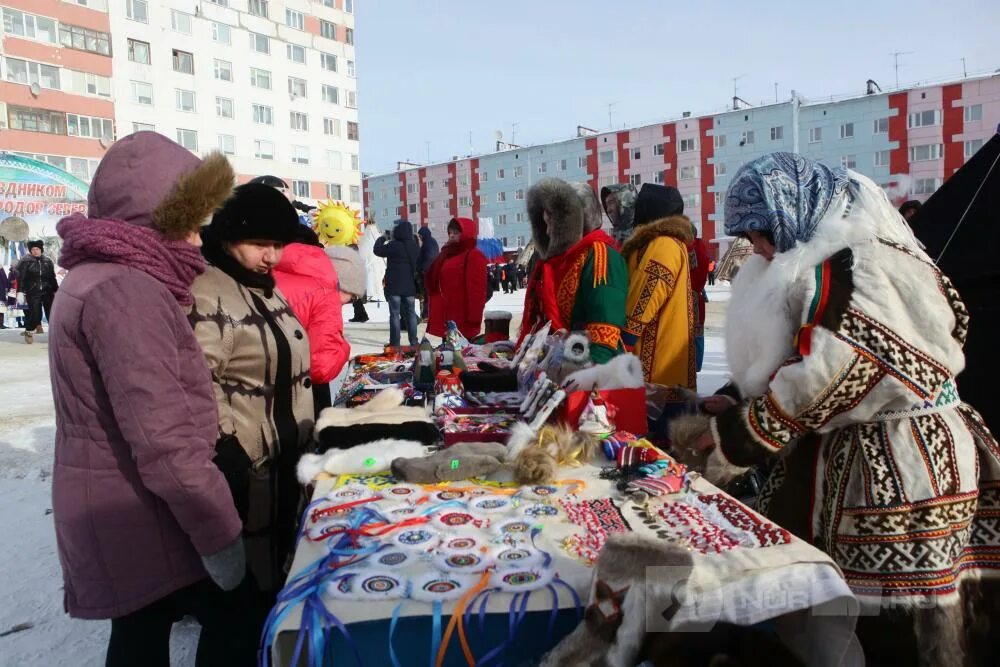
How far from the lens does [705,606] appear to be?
116 cm

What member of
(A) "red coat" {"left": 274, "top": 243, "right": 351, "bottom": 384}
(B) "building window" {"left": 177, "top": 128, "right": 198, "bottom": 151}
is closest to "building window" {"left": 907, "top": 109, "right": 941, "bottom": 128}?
(B) "building window" {"left": 177, "top": 128, "right": 198, "bottom": 151}

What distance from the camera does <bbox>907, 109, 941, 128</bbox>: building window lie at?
39.0 metres

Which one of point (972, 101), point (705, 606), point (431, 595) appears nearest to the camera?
point (705, 606)

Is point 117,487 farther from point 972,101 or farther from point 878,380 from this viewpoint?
point 972,101

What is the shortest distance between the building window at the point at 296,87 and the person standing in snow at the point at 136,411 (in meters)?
45.5

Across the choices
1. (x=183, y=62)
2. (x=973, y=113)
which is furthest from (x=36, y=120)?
(x=973, y=113)

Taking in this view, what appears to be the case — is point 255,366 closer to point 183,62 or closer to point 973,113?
point 183,62

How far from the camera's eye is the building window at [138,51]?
3506cm

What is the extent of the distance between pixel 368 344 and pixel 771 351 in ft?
30.6

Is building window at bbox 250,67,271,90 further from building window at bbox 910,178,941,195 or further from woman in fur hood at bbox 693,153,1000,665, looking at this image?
woman in fur hood at bbox 693,153,1000,665

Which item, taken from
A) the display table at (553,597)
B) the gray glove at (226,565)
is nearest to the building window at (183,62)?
the gray glove at (226,565)

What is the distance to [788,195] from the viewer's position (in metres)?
1.79

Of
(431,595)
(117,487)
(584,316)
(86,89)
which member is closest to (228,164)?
(117,487)

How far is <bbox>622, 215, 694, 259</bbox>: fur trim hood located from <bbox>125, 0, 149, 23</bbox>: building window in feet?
132
